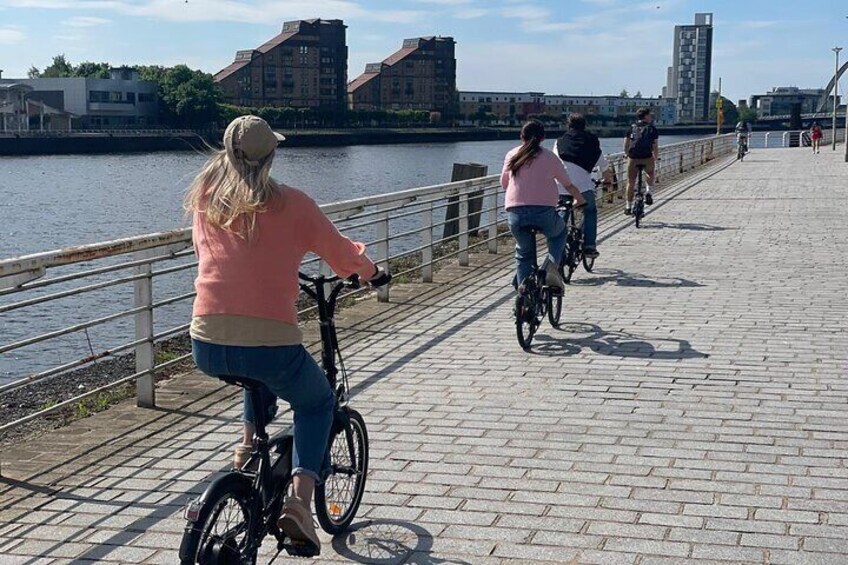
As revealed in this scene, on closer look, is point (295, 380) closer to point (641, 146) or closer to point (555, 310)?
point (555, 310)

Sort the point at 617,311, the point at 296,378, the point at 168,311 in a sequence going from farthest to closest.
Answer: the point at 168,311 → the point at 617,311 → the point at 296,378

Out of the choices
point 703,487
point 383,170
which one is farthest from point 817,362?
point 383,170

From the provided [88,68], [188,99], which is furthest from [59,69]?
[188,99]

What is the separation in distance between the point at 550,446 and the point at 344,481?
5.40 ft

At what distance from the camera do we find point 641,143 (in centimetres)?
1881

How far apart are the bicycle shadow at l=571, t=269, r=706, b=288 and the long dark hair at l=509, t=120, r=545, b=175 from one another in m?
3.59

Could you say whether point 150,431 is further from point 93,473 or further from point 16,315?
point 16,315

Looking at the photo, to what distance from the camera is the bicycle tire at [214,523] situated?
3.78m

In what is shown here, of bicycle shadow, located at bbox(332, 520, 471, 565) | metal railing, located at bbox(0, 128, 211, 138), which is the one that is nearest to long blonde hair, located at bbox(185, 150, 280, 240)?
bicycle shadow, located at bbox(332, 520, 471, 565)

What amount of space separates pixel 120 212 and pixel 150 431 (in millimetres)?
34916

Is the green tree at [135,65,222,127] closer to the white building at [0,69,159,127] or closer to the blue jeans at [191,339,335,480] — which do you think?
the white building at [0,69,159,127]

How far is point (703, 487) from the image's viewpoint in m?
5.48

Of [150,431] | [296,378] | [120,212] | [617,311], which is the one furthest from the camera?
[120,212]

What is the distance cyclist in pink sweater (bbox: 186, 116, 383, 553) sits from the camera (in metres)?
3.96
